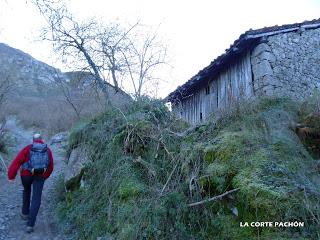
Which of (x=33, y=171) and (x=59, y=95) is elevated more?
(x=59, y=95)

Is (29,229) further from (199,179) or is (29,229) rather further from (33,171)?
(199,179)

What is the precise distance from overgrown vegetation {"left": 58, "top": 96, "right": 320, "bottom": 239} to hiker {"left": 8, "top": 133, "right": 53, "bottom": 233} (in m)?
0.69

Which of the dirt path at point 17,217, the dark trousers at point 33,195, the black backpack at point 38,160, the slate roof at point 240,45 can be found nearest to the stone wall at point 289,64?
the slate roof at point 240,45

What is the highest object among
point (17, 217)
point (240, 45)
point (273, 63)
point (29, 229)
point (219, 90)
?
point (240, 45)

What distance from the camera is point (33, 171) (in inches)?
237

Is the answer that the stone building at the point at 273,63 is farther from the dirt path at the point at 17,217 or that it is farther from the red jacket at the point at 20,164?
the dirt path at the point at 17,217

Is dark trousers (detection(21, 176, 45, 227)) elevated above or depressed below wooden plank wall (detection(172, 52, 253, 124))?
below

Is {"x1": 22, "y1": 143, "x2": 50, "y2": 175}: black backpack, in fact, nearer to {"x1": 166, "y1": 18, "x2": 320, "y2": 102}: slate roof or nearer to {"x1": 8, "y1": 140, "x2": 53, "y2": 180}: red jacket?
{"x1": 8, "y1": 140, "x2": 53, "y2": 180}: red jacket

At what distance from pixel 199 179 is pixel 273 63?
17.2 feet

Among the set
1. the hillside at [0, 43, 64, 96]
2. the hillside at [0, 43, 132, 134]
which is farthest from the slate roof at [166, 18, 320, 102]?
the hillside at [0, 43, 64, 96]

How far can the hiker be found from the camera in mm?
5973

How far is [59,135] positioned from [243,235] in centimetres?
1644

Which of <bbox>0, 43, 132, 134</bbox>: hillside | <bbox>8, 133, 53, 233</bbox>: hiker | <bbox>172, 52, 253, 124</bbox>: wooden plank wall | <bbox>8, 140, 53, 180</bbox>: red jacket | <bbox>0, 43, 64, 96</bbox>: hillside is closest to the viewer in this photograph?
<bbox>8, 133, 53, 233</bbox>: hiker

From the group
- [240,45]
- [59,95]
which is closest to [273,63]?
[240,45]
